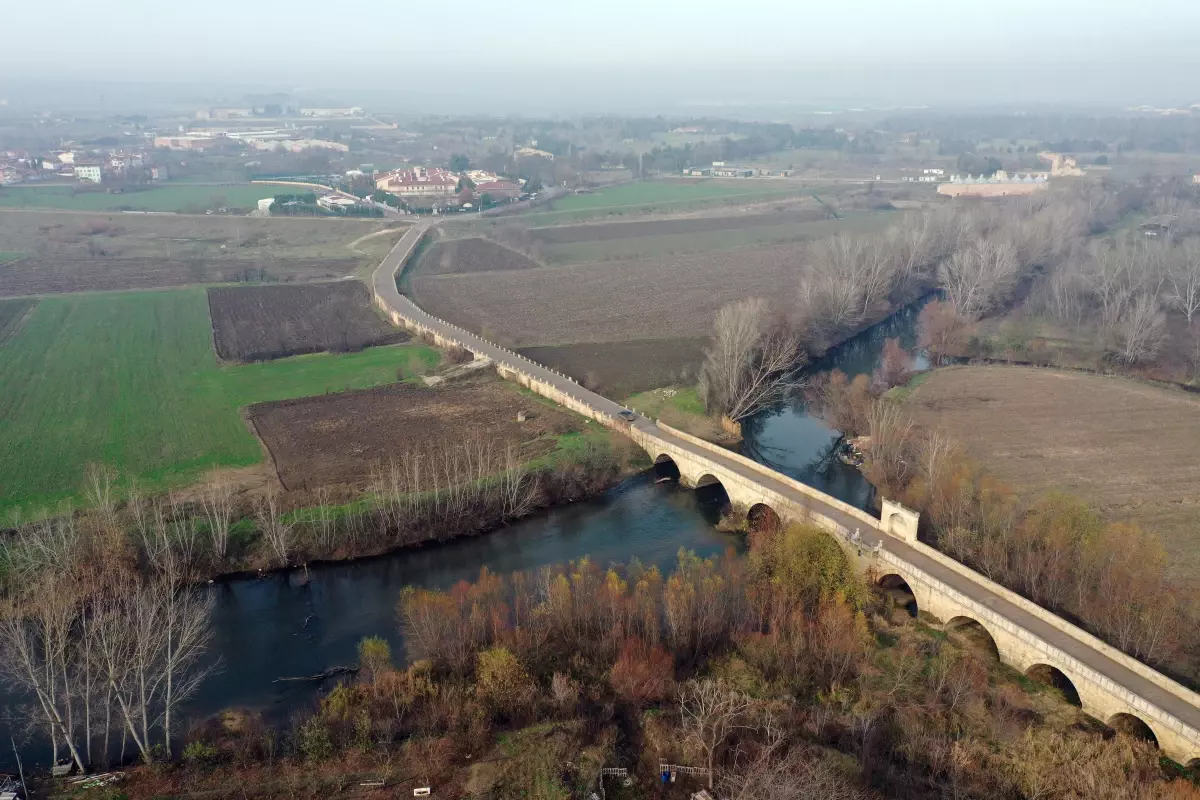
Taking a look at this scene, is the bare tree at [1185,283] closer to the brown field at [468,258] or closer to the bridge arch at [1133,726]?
the bridge arch at [1133,726]

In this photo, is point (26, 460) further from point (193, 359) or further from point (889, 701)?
point (889, 701)

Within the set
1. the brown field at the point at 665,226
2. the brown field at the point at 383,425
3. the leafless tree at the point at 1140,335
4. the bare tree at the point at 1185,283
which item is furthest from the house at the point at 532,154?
the leafless tree at the point at 1140,335

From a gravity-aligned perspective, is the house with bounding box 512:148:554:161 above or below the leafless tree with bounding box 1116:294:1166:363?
above

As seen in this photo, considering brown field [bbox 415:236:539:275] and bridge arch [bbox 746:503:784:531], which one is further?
brown field [bbox 415:236:539:275]

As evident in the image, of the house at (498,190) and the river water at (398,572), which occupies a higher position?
the house at (498,190)

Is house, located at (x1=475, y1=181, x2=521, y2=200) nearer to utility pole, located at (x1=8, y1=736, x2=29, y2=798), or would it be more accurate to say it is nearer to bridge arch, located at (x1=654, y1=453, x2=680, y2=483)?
bridge arch, located at (x1=654, y1=453, x2=680, y2=483)

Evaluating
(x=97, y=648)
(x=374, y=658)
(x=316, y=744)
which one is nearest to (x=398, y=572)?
(x=374, y=658)

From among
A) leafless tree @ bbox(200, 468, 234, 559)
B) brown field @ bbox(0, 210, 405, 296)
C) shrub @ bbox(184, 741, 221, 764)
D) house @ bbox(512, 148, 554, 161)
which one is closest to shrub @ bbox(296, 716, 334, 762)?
shrub @ bbox(184, 741, 221, 764)
